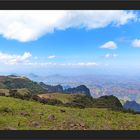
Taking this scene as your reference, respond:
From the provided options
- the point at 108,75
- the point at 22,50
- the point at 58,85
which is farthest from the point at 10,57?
the point at 108,75

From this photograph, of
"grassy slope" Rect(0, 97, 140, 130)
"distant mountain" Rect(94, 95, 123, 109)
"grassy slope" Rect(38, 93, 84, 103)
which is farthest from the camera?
"grassy slope" Rect(38, 93, 84, 103)

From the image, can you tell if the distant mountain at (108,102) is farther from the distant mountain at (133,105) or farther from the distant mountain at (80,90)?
the distant mountain at (80,90)

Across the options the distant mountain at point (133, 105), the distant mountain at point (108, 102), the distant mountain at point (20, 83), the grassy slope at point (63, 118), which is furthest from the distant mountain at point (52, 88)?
the distant mountain at point (133, 105)

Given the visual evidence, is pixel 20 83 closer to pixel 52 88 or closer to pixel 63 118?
pixel 52 88

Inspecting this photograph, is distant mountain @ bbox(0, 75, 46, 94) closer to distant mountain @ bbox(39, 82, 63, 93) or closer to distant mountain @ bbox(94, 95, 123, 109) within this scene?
distant mountain @ bbox(39, 82, 63, 93)

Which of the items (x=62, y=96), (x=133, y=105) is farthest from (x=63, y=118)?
(x=133, y=105)

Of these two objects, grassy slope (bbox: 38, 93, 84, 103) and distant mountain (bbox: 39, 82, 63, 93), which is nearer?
distant mountain (bbox: 39, 82, 63, 93)

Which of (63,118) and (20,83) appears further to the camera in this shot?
(20,83)

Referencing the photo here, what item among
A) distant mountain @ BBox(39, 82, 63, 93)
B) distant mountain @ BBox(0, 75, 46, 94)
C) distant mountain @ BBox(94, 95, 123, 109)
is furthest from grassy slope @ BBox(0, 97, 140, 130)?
distant mountain @ BBox(39, 82, 63, 93)
